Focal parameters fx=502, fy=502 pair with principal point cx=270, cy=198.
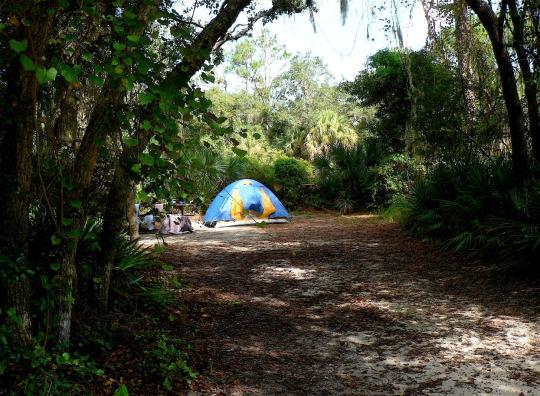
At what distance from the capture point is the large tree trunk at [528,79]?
296 inches

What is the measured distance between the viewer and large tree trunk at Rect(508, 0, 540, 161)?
7.52m

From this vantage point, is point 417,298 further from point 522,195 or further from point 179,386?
point 179,386

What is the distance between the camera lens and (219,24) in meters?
4.11

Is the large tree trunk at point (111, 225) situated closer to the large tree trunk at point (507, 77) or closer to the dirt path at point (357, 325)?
the dirt path at point (357, 325)

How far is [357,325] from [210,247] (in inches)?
227

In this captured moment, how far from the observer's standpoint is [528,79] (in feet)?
24.7

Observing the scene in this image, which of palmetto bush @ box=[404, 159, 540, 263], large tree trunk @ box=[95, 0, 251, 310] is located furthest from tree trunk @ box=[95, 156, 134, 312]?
palmetto bush @ box=[404, 159, 540, 263]

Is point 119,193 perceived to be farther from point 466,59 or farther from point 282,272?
point 466,59

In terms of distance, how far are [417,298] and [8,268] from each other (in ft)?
15.1

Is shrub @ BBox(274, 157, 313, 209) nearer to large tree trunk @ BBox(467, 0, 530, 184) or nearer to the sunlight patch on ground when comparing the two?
the sunlight patch on ground

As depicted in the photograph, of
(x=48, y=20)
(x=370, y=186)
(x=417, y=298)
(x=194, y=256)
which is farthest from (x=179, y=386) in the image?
(x=370, y=186)

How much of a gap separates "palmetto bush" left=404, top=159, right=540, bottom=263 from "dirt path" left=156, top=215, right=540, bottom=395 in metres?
0.50

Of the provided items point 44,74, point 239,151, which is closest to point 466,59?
point 239,151

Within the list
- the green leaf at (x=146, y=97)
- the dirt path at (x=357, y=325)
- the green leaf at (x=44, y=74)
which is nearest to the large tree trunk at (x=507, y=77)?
the dirt path at (x=357, y=325)
